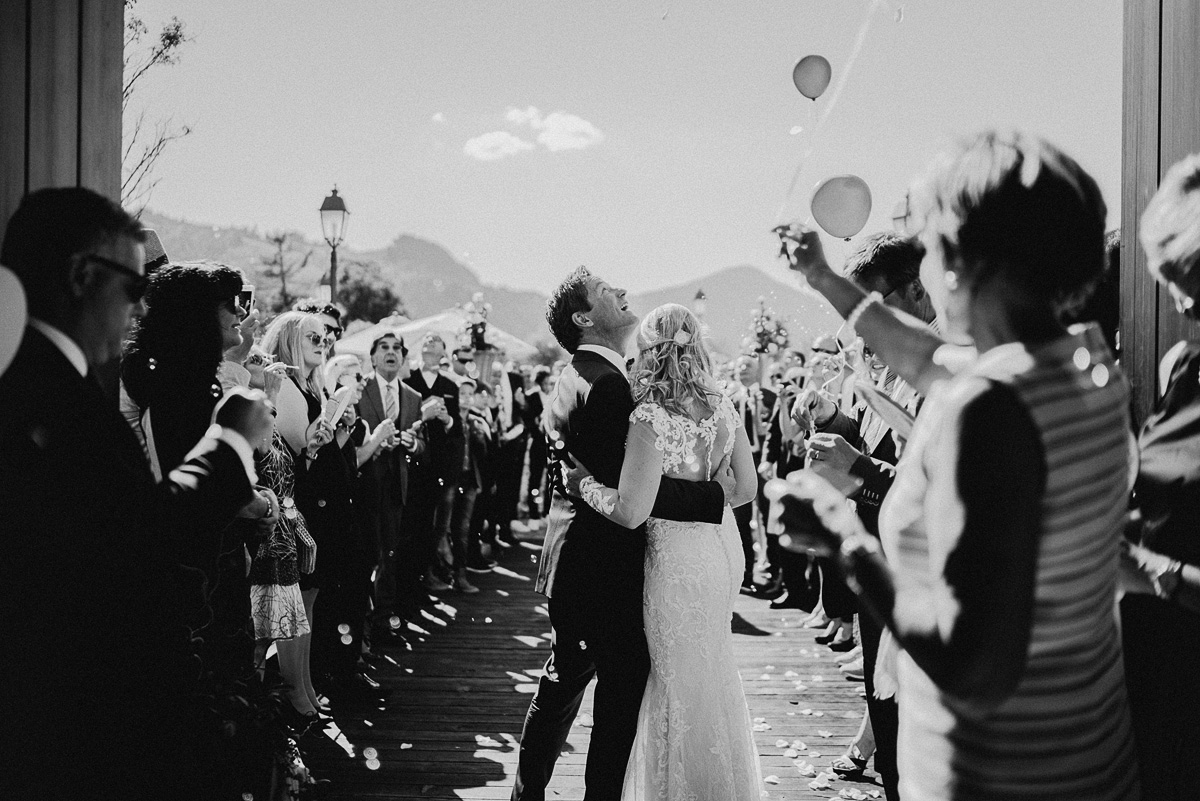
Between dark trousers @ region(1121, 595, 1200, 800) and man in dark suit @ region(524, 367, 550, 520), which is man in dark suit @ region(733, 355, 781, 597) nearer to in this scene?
man in dark suit @ region(524, 367, 550, 520)

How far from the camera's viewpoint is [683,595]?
3.48m

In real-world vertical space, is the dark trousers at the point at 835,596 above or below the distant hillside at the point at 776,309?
below

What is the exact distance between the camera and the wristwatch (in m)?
1.77

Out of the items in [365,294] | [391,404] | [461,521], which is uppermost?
[365,294]

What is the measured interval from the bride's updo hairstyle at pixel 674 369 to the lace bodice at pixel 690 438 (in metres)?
0.05

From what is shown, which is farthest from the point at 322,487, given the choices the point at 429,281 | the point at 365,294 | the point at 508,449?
the point at 429,281

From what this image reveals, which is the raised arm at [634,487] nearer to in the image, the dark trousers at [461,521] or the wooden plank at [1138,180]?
the wooden plank at [1138,180]

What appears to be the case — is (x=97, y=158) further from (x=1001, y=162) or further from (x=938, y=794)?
(x=938, y=794)

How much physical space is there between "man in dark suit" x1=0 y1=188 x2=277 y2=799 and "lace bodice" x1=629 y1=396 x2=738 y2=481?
1.85m

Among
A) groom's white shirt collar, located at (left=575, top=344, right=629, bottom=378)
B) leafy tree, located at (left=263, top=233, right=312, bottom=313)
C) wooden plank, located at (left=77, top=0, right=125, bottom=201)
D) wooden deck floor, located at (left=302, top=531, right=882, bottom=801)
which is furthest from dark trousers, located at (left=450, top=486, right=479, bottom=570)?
leafy tree, located at (left=263, top=233, right=312, bottom=313)

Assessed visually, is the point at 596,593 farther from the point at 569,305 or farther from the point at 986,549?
the point at 986,549

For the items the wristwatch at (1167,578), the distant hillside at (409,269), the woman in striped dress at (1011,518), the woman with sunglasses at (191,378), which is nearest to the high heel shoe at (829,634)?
the woman with sunglasses at (191,378)

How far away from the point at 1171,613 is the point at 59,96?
8.66 feet

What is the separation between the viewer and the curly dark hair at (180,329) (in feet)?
8.95
